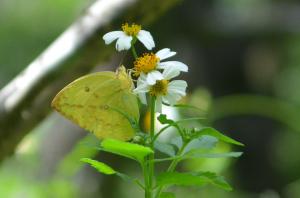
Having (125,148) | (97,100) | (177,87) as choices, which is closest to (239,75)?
(97,100)

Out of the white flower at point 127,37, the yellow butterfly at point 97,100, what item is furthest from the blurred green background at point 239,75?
the white flower at point 127,37

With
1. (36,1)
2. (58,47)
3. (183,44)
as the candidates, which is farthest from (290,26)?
(36,1)

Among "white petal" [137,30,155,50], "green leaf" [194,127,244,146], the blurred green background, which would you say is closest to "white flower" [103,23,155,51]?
"white petal" [137,30,155,50]

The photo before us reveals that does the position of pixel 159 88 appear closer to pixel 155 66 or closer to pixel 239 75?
pixel 155 66

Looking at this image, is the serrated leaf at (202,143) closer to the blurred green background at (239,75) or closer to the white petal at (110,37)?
the white petal at (110,37)

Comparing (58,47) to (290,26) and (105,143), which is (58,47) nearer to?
(105,143)

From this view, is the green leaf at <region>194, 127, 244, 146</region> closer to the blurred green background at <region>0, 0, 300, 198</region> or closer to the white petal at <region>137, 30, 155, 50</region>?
the white petal at <region>137, 30, 155, 50</region>

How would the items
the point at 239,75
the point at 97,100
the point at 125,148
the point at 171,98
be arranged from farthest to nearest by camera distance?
1. the point at 239,75
2. the point at 97,100
3. the point at 171,98
4. the point at 125,148

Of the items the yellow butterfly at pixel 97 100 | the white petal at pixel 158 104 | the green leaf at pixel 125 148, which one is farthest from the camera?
the yellow butterfly at pixel 97 100
